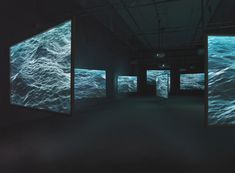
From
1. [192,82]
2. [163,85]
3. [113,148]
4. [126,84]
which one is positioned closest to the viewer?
[113,148]

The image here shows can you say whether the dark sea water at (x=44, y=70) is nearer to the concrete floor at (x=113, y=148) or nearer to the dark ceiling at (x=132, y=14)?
the concrete floor at (x=113, y=148)

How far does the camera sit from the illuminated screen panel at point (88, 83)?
8117 millimetres

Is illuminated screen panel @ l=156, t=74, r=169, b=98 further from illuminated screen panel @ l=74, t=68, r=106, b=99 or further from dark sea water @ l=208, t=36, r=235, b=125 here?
dark sea water @ l=208, t=36, r=235, b=125

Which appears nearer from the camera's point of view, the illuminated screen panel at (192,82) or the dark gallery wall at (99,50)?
the dark gallery wall at (99,50)

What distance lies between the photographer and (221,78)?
3.13 meters

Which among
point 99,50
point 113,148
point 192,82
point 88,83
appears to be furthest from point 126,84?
point 113,148

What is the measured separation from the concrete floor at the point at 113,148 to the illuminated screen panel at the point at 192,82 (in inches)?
535

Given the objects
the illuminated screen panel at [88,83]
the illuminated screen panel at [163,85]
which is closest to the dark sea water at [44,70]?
the illuminated screen panel at [88,83]

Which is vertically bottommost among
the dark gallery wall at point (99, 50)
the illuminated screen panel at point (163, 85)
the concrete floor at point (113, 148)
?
the concrete floor at point (113, 148)

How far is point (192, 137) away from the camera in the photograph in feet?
→ 15.0

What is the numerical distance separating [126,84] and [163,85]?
12.5ft

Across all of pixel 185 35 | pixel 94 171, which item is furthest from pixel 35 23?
pixel 185 35

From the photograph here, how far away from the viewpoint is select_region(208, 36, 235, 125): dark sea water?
3.12 m

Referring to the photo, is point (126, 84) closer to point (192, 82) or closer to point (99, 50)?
point (99, 50)
